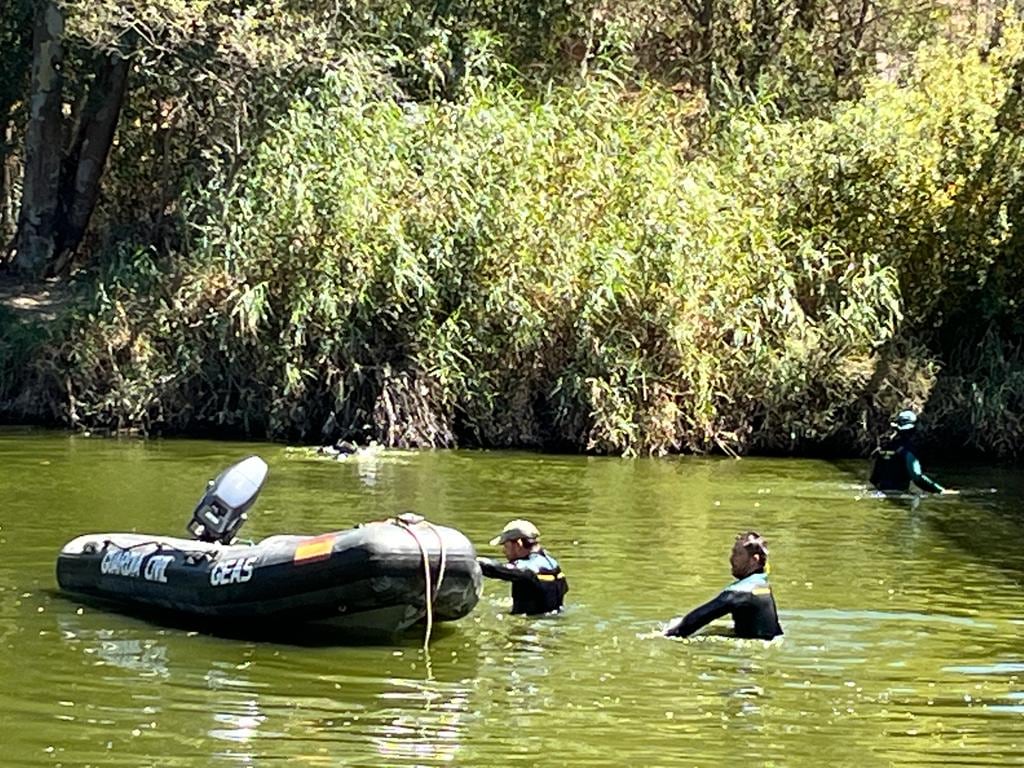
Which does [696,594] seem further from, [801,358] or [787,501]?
[801,358]

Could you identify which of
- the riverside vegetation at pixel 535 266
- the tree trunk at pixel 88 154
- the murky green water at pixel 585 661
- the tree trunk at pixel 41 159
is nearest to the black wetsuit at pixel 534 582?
the murky green water at pixel 585 661

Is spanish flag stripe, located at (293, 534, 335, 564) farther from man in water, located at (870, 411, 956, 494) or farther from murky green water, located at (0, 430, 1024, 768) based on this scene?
man in water, located at (870, 411, 956, 494)

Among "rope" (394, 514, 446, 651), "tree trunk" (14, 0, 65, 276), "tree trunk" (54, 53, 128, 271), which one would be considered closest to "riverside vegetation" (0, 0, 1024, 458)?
"tree trunk" (14, 0, 65, 276)

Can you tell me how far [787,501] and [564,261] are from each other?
19.6 ft

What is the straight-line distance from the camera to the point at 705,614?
1124cm

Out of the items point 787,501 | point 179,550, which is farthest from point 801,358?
point 179,550

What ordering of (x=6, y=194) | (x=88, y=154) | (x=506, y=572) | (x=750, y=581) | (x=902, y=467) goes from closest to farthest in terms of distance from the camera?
(x=750, y=581) < (x=506, y=572) < (x=902, y=467) < (x=88, y=154) < (x=6, y=194)

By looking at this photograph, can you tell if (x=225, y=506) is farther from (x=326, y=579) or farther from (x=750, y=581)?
(x=750, y=581)

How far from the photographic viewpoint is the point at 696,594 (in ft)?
43.8

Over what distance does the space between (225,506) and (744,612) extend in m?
3.47

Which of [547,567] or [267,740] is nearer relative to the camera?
[267,740]

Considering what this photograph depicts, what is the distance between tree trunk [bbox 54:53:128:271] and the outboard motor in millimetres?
17812

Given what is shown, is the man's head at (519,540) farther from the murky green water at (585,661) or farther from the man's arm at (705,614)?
the man's arm at (705,614)

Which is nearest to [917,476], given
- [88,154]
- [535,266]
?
[535,266]
